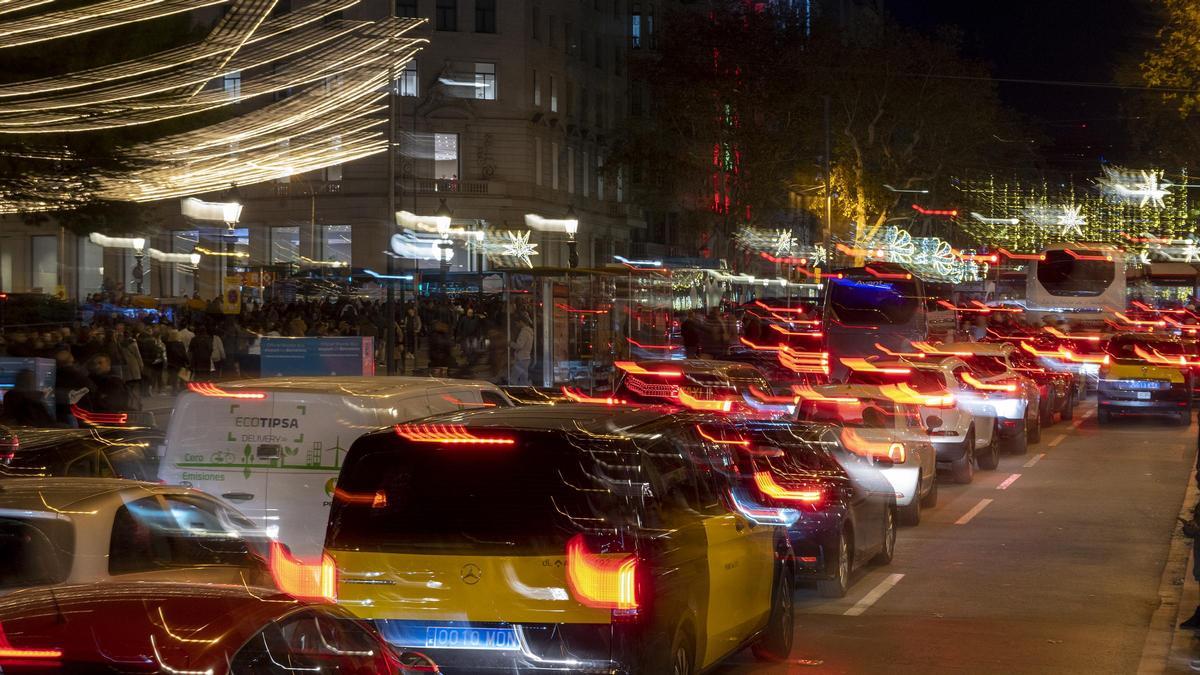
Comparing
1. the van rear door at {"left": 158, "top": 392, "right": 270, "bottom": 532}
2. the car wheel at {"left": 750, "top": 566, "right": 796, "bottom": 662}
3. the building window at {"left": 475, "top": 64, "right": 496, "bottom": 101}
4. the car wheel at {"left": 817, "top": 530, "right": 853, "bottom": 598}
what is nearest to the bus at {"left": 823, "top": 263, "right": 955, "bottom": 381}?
the car wheel at {"left": 817, "top": 530, "right": 853, "bottom": 598}

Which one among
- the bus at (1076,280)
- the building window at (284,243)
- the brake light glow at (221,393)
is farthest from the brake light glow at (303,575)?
the building window at (284,243)

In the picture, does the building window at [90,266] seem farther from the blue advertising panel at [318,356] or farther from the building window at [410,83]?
the blue advertising panel at [318,356]

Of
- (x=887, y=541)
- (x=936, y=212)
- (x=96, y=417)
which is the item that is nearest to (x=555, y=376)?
(x=96, y=417)

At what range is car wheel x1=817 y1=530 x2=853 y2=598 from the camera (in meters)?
11.8

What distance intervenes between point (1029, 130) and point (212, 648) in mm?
88311

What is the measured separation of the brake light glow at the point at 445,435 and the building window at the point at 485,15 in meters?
55.3

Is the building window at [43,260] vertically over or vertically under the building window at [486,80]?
under

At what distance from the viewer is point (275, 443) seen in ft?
32.4

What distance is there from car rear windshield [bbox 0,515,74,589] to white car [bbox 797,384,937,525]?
28.5 ft

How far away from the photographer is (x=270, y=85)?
22469 mm

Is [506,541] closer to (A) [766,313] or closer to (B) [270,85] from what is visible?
(B) [270,85]

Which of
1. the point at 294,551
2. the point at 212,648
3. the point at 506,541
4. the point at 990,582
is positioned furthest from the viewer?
the point at 990,582

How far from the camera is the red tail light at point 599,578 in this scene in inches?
266

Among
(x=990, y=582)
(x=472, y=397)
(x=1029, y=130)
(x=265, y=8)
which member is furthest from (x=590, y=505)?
(x=1029, y=130)
